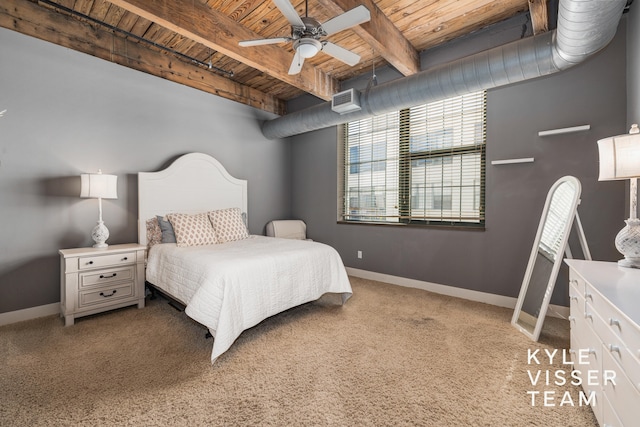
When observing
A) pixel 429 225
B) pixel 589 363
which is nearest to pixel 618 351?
pixel 589 363

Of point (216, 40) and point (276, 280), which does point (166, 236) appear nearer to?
point (276, 280)

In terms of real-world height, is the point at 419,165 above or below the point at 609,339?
above

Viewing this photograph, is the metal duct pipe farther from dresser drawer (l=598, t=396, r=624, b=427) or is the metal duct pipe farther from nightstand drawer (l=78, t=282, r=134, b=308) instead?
nightstand drawer (l=78, t=282, r=134, b=308)

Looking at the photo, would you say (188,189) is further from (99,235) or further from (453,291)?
(453,291)

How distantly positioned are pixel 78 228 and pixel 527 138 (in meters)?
4.73

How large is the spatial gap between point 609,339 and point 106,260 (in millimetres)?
3678

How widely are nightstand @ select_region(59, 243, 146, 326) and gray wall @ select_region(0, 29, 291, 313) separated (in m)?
0.34

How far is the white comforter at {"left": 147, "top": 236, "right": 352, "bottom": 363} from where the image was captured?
2117 mm

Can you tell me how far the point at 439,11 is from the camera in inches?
109

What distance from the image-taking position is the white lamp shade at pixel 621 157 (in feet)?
5.31

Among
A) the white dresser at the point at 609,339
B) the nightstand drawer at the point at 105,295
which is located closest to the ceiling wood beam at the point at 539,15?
the white dresser at the point at 609,339

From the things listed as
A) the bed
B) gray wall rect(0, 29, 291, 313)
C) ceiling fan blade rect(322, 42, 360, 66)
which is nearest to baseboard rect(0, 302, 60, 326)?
gray wall rect(0, 29, 291, 313)

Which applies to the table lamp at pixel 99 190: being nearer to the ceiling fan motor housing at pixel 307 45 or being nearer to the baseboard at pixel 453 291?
the ceiling fan motor housing at pixel 307 45

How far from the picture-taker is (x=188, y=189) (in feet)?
12.5
